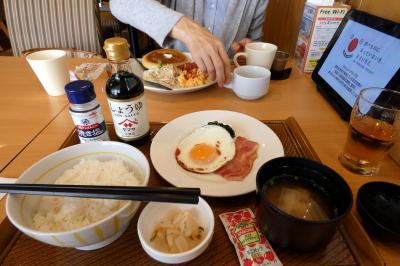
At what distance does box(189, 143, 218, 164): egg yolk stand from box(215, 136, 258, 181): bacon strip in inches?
2.4

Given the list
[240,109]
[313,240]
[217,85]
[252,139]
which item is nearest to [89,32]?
[217,85]

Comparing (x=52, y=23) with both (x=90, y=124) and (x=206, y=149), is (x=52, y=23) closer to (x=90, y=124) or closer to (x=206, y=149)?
(x=90, y=124)

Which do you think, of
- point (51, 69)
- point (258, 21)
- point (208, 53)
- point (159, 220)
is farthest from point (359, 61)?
point (51, 69)

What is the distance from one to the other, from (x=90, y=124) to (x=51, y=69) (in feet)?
1.84

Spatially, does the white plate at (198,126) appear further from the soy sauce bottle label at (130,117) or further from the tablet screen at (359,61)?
the tablet screen at (359,61)

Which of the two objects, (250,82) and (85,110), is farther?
(250,82)

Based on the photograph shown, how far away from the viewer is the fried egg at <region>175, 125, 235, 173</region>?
2.86ft

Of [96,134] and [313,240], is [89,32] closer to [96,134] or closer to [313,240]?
[96,134]

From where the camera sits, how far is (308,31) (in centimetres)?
138

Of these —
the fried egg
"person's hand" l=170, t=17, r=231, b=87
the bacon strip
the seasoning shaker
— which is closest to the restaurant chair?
"person's hand" l=170, t=17, r=231, b=87

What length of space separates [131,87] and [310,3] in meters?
A: 1.08

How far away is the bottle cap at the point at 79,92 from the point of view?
78 cm

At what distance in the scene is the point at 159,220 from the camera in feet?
2.15

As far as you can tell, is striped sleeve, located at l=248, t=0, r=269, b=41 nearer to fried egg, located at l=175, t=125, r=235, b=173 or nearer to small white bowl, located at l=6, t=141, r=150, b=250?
fried egg, located at l=175, t=125, r=235, b=173
